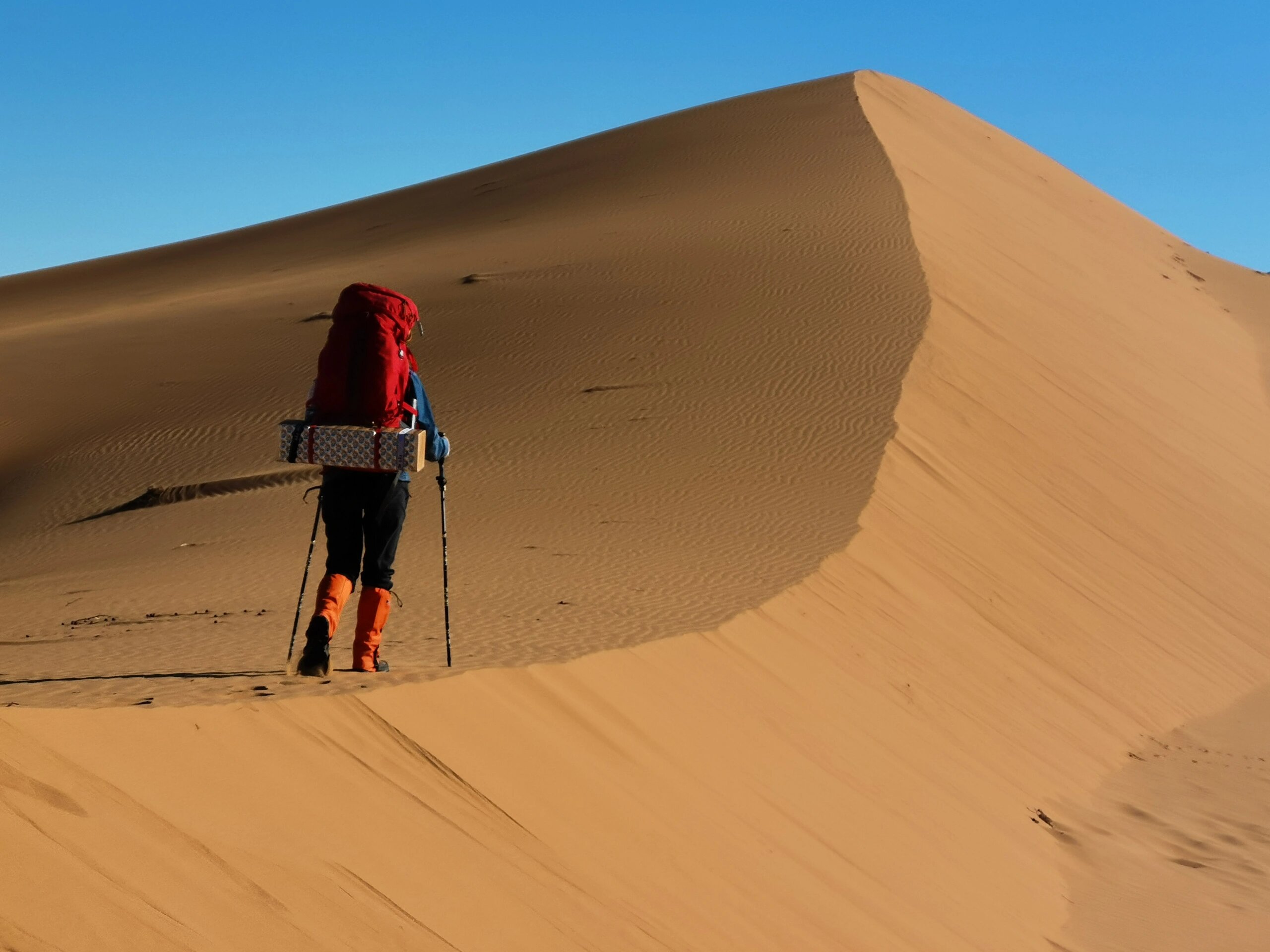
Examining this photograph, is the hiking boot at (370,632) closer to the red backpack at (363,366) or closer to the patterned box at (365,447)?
the patterned box at (365,447)

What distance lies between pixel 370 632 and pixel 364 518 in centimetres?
48

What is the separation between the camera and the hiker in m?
5.58

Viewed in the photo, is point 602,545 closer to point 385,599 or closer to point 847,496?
point 847,496

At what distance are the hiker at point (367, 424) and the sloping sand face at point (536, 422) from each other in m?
0.48

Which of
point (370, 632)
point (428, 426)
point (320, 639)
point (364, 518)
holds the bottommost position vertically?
point (320, 639)

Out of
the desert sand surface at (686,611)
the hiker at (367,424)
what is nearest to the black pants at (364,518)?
the hiker at (367,424)

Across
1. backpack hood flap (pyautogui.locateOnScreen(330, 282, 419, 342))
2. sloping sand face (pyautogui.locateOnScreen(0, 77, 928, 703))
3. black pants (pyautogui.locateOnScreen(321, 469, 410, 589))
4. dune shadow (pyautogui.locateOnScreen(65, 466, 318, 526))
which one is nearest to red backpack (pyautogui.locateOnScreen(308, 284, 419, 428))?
backpack hood flap (pyautogui.locateOnScreen(330, 282, 419, 342))

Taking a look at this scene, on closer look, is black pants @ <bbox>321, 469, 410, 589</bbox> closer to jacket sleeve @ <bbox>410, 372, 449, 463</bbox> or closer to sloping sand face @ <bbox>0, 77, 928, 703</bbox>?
jacket sleeve @ <bbox>410, 372, 449, 463</bbox>

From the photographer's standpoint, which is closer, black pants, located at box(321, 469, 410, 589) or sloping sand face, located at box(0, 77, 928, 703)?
black pants, located at box(321, 469, 410, 589)

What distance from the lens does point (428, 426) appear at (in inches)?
228

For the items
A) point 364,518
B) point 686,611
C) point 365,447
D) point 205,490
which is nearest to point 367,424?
point 365,447

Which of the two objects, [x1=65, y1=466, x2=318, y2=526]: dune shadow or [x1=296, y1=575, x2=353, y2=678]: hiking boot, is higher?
[x1=65, y1=466, x2=318, y2=526]: dune shadow

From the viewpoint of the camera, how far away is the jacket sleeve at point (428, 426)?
18.9 ft

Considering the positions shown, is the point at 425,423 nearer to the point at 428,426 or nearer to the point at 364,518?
the point at 428,426
